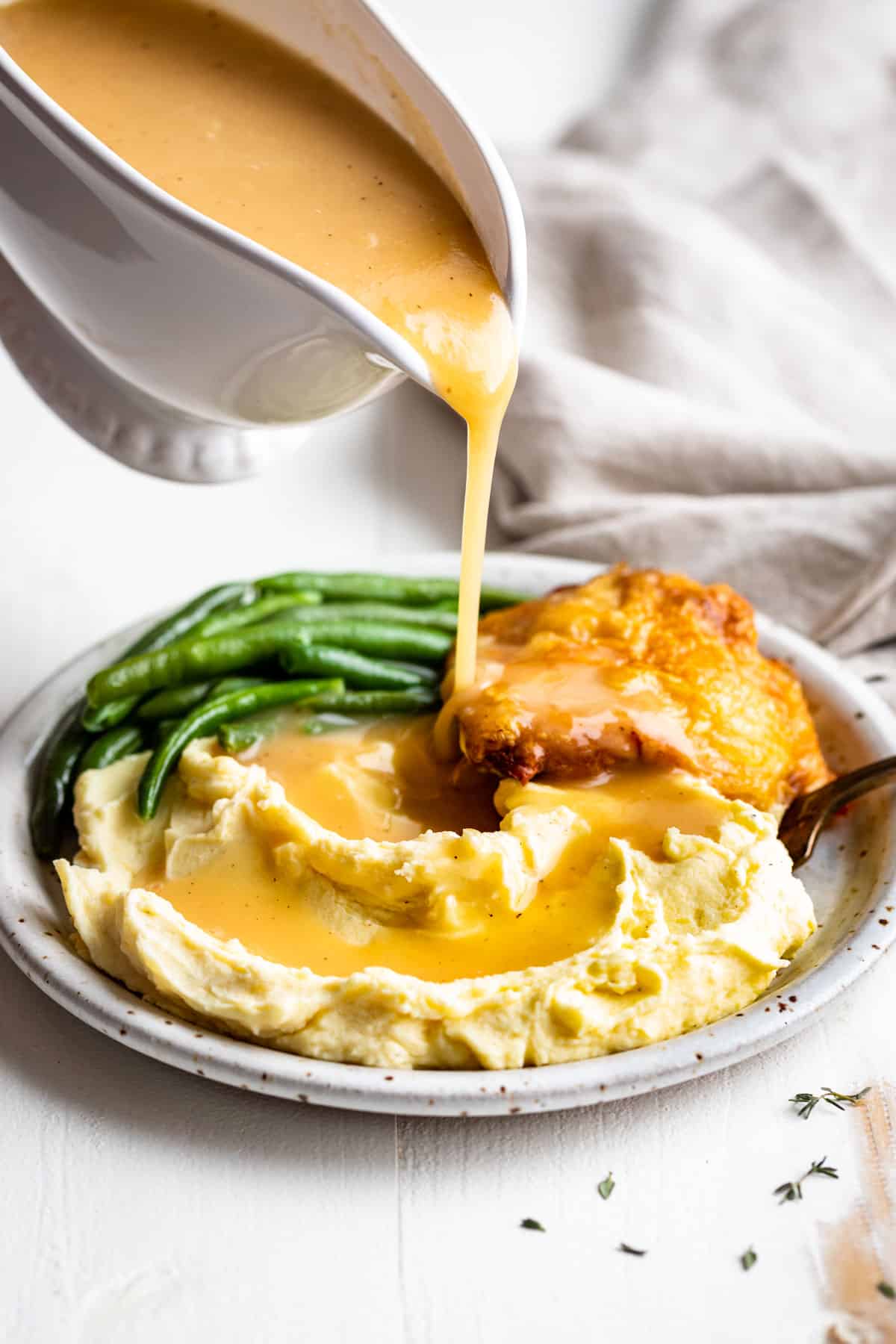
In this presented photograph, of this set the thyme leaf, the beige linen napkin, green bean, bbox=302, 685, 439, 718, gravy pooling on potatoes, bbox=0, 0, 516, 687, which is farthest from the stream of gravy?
the beige linen napkin

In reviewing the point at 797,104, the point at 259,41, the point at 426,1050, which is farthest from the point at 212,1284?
the point at 797,104

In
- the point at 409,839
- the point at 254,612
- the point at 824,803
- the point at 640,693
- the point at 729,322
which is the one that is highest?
the point at 729,322

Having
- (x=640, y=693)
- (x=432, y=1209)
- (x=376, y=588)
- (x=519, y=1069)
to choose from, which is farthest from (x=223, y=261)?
(x=432, y=1209)

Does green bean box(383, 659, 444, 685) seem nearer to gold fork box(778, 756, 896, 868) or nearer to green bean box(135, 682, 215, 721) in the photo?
green bean box(135, 682, 215, 721)

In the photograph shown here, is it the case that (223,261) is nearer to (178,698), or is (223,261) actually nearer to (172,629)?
(178,698)

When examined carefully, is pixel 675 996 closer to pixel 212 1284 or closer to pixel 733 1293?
pixel 733 1293

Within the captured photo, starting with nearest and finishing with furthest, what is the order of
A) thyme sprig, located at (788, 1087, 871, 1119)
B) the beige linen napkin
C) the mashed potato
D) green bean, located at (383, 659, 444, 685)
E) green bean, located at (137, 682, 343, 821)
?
1. the mashed potato
2. thyme sprig, located at (788, 1087, 871, 1119)
3. green bean, located at (137, 682, 343, 821)
4. green bean, located at (383, 659, 444, 685)
5. the beige linen napkin

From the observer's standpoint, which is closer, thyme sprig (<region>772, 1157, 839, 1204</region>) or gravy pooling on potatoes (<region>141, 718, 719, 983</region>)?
thyme sprig (<region>772, 1157, 839, 1204</region>)

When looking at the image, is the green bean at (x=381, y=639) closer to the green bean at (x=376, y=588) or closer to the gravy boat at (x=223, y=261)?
the green bean at (x=376, y=588)
